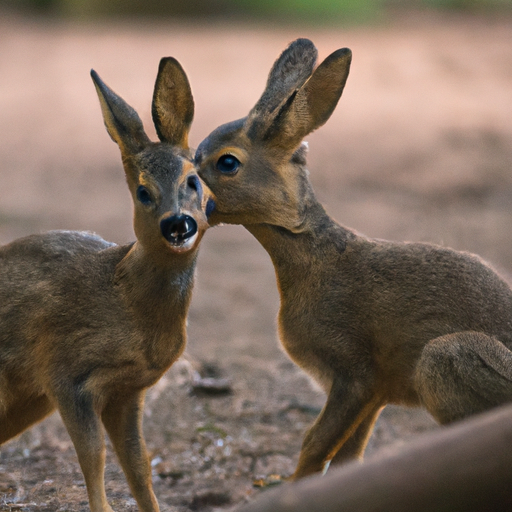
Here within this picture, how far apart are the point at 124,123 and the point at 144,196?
1.45ft

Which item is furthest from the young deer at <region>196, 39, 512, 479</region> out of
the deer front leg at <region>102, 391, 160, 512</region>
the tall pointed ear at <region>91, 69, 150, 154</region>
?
the deer front leg at <region>102, 391, 160, 512</region>

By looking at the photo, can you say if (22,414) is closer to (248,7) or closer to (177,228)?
(177,228)

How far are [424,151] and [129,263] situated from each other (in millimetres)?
10494

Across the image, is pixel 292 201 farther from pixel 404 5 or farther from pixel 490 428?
pixel 404 5

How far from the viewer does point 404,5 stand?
2555 cm

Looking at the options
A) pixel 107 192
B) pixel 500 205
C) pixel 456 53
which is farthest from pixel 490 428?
pixel 456 53

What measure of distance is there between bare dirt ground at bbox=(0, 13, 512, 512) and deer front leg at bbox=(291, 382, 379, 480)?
3.45ft

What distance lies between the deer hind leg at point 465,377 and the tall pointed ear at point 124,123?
1842mm

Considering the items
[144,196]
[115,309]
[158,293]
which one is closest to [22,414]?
[115,309]

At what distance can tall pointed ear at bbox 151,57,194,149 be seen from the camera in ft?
14.6

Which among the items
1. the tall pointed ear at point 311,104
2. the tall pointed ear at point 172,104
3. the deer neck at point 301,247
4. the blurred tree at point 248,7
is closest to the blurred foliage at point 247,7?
the blurred tree at point 248,7

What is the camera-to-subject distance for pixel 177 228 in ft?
13.4

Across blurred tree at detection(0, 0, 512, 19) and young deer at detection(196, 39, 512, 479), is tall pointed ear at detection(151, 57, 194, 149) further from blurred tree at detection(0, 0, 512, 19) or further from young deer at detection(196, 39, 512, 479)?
blurred tree at detection(0, 0, 512, 19)

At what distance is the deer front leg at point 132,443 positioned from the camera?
4.71 metres
